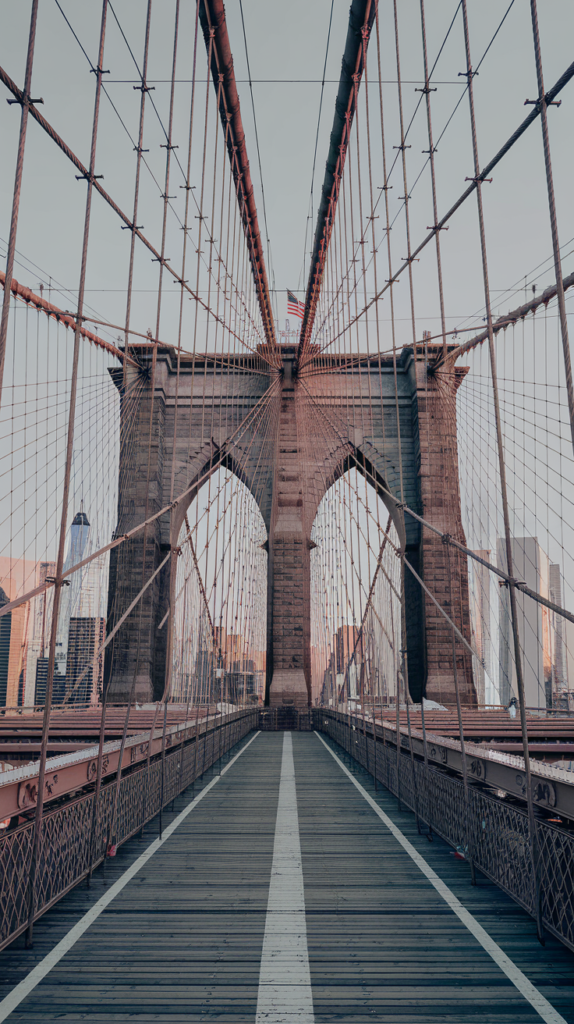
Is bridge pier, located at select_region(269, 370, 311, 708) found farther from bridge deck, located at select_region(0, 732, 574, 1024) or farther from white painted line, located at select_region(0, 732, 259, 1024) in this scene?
bridge deck, located at select_region(0, 732, 574, 1024)

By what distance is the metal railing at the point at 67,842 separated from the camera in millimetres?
3176

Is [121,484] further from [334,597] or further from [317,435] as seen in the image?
[334,597]

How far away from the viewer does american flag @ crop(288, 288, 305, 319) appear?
27.9 meters

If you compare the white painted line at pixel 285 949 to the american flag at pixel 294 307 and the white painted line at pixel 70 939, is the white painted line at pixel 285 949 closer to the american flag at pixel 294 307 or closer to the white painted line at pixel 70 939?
the white painted line at pixel 70 939

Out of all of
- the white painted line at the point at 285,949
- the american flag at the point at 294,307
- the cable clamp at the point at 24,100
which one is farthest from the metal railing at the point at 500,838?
the american flag at the point at 294,307

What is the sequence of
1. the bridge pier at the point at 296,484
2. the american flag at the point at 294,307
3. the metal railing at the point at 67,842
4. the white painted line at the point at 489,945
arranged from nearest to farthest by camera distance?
the white painted line at the point at 489,945 < the metal railing at the point at 67,842 < the bridge pier at the point at 296,484 < the american flag at the point at 294,307

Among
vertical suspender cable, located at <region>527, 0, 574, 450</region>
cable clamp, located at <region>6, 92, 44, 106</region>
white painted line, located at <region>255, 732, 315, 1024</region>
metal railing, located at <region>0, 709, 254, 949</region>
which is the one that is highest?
cable clamp, located at <region>6, 92, 44, 106</region>

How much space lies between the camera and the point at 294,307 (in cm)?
2817

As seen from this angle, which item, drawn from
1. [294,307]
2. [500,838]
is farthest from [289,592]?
[500,838]

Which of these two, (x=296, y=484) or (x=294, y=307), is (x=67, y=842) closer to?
(x=296, y=484)

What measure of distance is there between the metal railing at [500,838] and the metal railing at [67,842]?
2.28 m

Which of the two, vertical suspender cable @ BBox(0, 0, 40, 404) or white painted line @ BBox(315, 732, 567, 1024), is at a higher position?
vertical suspender cable @ BBox(0, 0, 40, 404)

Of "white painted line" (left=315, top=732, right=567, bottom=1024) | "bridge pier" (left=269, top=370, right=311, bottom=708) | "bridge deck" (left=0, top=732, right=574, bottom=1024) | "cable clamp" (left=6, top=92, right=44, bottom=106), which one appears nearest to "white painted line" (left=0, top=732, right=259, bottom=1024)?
"bridge deck" (left=0, top=732, right=574, bottom=1024)

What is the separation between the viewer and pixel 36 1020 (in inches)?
102
